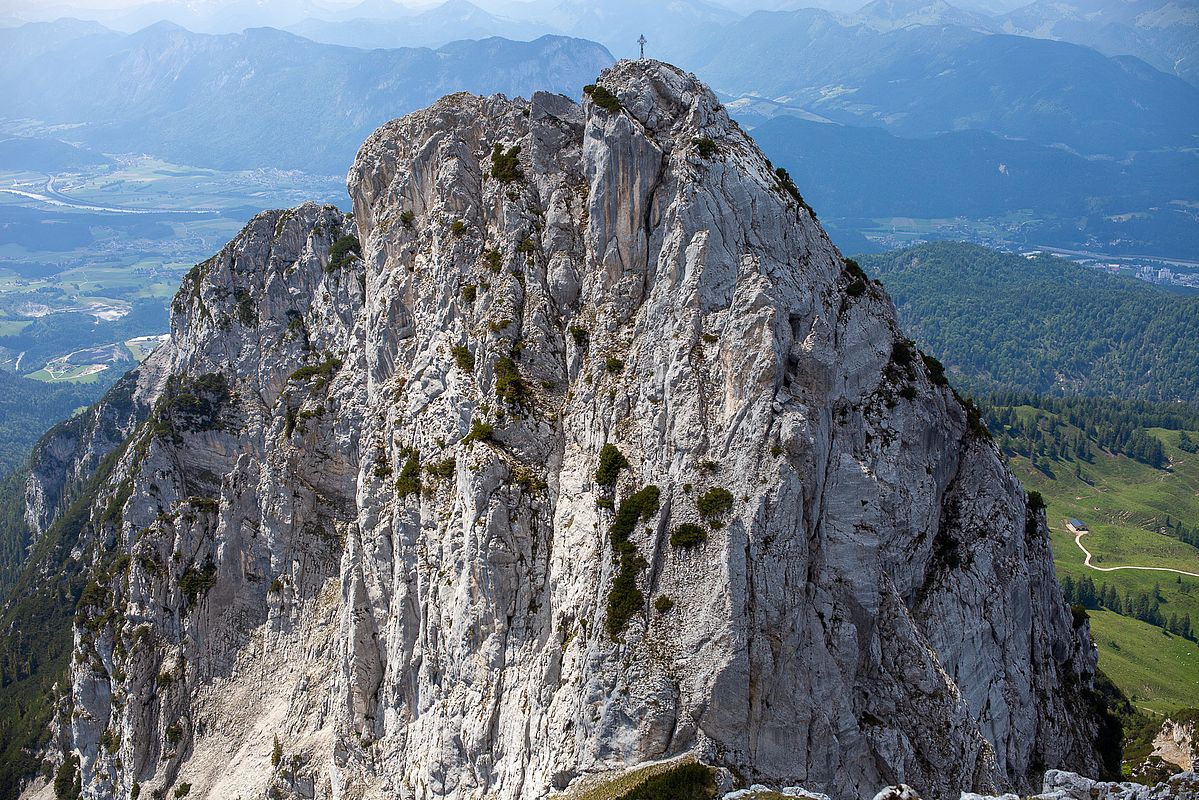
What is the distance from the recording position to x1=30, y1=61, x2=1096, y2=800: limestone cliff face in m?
42.6

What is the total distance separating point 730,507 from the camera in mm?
43188

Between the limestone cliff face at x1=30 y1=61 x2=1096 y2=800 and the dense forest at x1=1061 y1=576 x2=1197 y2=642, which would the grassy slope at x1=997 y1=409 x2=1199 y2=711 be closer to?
the dense forest at x1=1061 y1=576 x2=1197 y2=642

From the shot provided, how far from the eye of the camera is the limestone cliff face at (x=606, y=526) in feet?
140

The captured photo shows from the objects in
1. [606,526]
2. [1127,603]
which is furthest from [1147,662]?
[606,526]

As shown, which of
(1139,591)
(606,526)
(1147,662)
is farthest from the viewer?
(1139,591)

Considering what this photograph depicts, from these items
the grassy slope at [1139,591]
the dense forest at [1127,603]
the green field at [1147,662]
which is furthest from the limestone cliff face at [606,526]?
the dense forest at [1127,603]

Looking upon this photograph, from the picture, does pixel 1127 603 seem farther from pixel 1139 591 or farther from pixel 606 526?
pixel 606 526

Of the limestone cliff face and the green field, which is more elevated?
the limestone cliff face

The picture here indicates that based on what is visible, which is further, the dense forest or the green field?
the dense forest

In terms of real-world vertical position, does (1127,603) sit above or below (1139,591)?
below

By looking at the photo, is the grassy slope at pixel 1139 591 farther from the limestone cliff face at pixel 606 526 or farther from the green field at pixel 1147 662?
the limestone cliff face at pixel 606 526

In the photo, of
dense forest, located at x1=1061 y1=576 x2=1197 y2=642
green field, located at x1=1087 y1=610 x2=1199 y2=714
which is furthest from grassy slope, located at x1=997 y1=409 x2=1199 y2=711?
dense forest, located at x1=1061 y1=576 x2=1197 y2=642

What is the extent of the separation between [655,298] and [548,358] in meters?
10.2

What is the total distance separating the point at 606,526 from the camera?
46750mm
